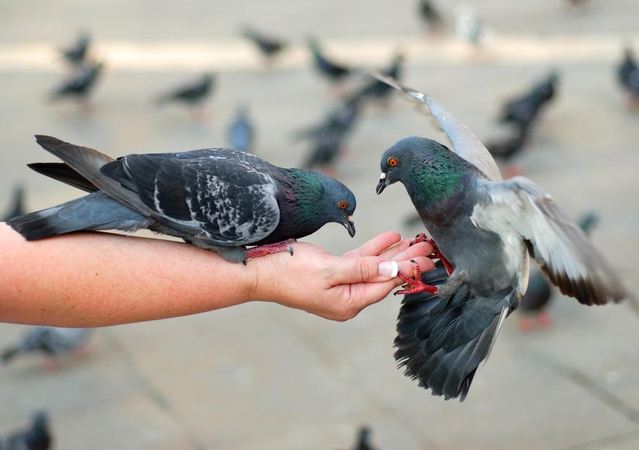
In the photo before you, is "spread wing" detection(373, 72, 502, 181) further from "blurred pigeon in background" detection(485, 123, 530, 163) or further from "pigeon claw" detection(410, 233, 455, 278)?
"blurred pigeon in background" detection(485, 123, 530, 163)

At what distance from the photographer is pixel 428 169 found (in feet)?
10.3

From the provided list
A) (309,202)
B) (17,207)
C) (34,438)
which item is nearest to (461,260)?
(309,202)

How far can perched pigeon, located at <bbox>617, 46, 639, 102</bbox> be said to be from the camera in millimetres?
9406

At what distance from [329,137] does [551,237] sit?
5.65m

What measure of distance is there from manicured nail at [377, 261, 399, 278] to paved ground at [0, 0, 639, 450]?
2197 millimetres

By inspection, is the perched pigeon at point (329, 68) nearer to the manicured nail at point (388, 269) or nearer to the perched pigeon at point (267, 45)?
the perched pigeon at point (267, 45)

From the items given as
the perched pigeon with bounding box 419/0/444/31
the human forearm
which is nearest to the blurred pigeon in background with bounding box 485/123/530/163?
the perched pigeon with bounding box 419/0/444/31

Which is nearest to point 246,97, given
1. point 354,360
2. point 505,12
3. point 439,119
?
point 505,12

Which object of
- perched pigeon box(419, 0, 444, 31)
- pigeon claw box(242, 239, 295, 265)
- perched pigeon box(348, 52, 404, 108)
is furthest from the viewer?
perched pigeon box(419, 0, 444, 31)

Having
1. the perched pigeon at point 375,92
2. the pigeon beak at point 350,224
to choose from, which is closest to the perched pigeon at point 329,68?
the perched pigeon at point 375,92

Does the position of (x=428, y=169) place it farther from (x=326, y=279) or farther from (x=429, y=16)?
(x=429, y=16)

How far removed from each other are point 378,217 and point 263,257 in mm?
4539

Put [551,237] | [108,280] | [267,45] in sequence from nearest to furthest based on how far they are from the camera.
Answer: [551,237] → [108,280] → [267,45]

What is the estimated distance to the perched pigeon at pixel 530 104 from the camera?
861 centimetres
